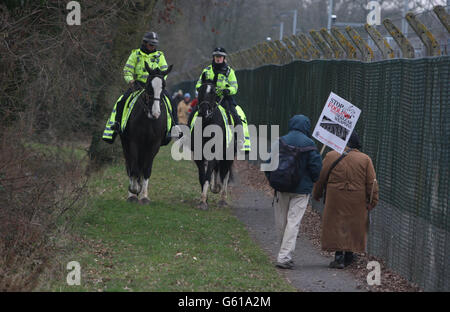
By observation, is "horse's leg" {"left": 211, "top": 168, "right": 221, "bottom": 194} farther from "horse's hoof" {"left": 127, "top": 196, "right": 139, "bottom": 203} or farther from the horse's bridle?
"horse's hoof" {"left": 127, "top": 196, "right": 139, "bottom": 203}

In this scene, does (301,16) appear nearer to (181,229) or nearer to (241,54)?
(241,54)

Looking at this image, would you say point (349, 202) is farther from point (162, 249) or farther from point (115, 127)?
point (115, 127)

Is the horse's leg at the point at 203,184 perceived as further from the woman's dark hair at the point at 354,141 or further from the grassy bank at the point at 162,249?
the woman's dark hair at the point at 354,141

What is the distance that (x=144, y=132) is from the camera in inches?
601

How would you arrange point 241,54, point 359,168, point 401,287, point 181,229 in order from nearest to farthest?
point 401,287 < point 359,168 < point 181,229 < point 241,54

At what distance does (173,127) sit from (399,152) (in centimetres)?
608

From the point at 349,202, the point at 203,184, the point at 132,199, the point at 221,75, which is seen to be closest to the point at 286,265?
the point at 349,202

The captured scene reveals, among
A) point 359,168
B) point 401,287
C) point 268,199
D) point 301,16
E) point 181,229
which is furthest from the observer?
point 301,16

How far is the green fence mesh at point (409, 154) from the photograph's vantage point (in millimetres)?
9086

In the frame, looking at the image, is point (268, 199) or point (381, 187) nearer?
point (381, 187)

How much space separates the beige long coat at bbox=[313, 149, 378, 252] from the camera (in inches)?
421

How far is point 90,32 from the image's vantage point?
1404 cm

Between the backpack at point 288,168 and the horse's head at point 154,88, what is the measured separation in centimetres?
451
